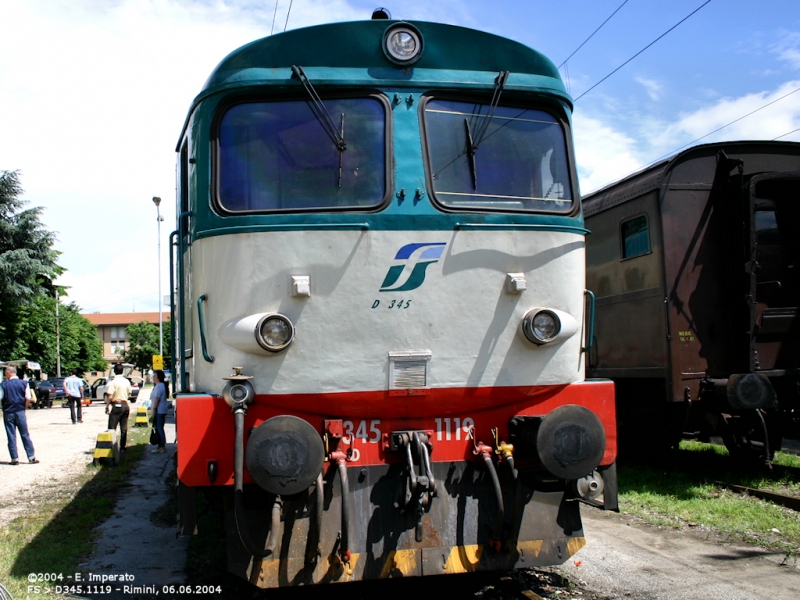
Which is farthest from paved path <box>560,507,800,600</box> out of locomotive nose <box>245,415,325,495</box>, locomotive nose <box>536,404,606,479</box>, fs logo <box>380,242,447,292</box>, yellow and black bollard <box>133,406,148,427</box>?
yellow and black bollard <box>133,406,148,427</box>

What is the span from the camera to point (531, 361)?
14.9ft

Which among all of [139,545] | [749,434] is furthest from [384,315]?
[749,434]

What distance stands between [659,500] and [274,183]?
5.50 m

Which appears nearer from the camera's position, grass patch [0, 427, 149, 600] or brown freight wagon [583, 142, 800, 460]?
grass patch [0, 427, 149, 600]

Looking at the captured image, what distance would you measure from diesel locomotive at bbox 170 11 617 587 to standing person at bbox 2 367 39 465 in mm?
8371

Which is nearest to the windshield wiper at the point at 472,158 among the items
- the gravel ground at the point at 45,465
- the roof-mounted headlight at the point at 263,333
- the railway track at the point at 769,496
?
the roof-mounted headlight at the point at 263,333

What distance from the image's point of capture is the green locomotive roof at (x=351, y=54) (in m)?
4.44

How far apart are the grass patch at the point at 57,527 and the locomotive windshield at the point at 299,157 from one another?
3.11m

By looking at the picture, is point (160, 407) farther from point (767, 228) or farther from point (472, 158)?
point (767, 228)

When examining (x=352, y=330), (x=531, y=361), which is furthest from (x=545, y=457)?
(x=352, y=330)

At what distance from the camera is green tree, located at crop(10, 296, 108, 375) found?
33250mm

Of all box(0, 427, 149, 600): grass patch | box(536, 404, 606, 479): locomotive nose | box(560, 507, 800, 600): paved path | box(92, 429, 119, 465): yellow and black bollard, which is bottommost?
box(560, 507, 800, 600): paved path

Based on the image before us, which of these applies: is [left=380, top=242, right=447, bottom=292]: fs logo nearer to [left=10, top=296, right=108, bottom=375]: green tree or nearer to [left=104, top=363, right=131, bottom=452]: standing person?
[left=104, top=363, right=131, bottom=452]: standing person

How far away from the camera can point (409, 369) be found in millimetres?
4312
